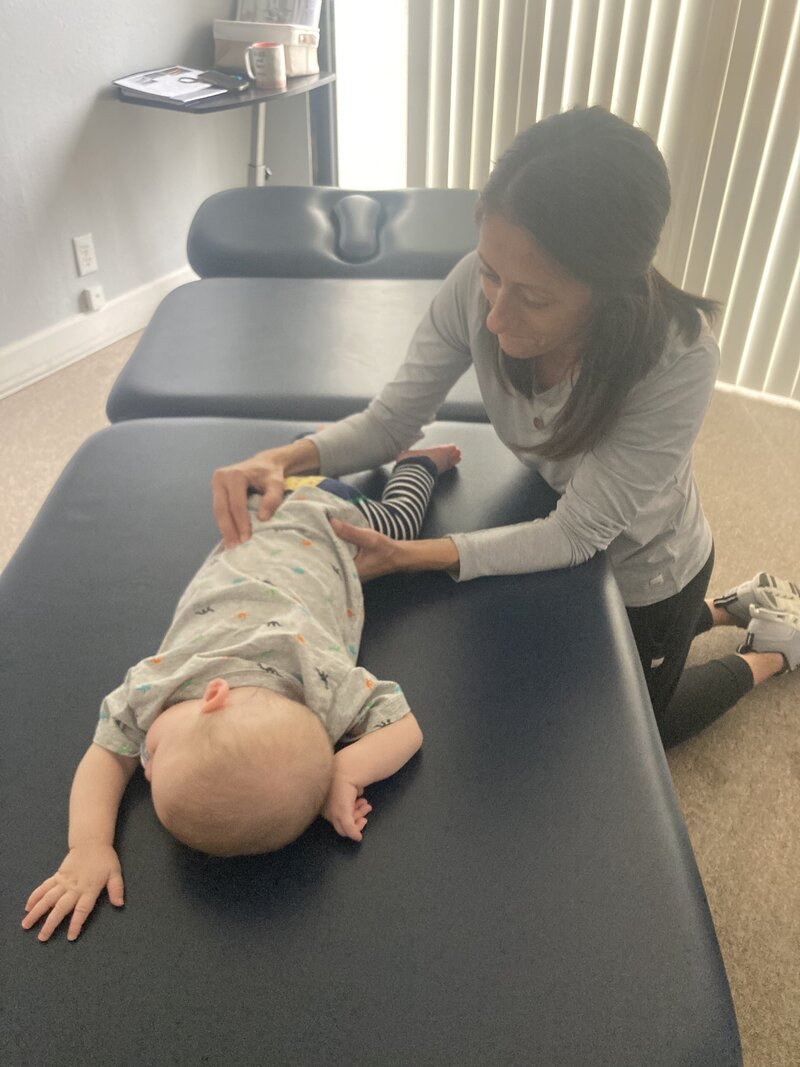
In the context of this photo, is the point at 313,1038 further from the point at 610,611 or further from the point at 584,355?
the point at 584,355

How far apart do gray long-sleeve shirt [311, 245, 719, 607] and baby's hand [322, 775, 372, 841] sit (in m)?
0.38

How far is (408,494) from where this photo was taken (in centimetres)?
128

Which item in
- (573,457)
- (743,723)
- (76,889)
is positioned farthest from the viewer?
→ (743,723)

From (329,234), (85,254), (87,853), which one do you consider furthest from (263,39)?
(87,853)

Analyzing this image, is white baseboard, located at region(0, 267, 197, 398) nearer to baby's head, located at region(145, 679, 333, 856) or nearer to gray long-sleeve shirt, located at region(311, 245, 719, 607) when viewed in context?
gray long-sleeve shirt, located at region(311, 245, 719, 607)

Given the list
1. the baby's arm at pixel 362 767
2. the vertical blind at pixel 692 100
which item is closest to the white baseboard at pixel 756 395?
the vertical blind at pixel 692 100

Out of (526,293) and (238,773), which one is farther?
(526,293)

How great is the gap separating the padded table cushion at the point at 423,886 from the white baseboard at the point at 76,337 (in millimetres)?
1821

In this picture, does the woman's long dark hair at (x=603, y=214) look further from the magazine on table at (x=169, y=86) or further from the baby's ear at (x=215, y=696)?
the magazine on table at (x=169, y=86)

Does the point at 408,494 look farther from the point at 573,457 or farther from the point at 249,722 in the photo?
the point at 249,722

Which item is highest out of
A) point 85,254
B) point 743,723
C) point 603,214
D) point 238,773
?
point 603,214

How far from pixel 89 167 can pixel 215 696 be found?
2.56 metres

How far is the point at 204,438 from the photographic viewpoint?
147 centimetres

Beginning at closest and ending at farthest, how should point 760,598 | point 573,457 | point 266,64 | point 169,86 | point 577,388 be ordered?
1. point 577,388
2. point 573,457
3. point 760,598
4. point 169,86
5. point 266,64
